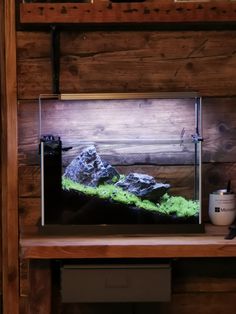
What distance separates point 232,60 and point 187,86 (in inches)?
7.9

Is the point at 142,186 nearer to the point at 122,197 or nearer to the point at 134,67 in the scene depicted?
the point at 122,197

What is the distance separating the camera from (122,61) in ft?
7.27

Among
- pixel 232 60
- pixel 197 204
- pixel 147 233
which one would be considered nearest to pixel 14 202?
pixel 147 233

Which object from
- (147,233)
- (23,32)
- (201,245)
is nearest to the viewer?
(201,245)

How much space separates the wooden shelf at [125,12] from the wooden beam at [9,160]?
19 centimetres

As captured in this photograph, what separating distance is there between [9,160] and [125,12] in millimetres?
713

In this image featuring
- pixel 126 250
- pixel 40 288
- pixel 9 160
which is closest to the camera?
pixel 126 250

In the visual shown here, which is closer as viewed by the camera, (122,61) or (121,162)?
(121,162)

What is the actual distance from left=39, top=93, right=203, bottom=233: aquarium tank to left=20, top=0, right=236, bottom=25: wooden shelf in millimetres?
266

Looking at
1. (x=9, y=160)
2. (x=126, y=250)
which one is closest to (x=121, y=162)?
(x=126, y=250)

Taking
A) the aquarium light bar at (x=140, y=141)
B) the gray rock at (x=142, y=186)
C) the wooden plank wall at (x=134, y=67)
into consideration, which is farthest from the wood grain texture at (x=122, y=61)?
the gray rock at (x=142, y=186)

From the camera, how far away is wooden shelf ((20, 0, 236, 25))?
2006 millimetres

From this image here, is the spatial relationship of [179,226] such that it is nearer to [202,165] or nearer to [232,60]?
[202,165]

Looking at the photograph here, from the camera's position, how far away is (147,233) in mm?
2008
